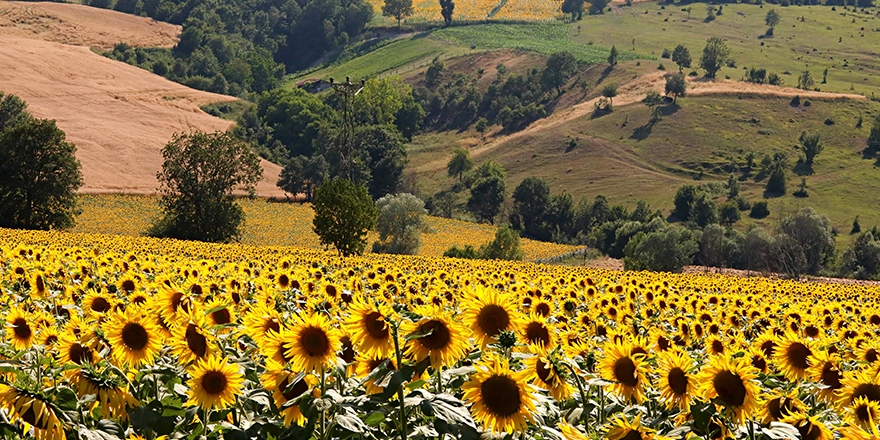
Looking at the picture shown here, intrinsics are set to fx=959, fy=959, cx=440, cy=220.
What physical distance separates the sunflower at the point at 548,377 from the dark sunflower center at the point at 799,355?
2314 mm

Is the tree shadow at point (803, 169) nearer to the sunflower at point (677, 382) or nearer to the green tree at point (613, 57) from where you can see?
the green tree at point (613, 57)

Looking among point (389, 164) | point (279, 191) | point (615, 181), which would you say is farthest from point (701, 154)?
point (279, 191)

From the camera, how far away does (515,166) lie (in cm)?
14862

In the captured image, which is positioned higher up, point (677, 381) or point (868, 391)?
point (677, 381)

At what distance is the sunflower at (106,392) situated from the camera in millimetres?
4578

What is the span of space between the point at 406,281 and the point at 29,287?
467 centimetres

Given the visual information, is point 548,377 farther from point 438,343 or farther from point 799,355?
point 799,355

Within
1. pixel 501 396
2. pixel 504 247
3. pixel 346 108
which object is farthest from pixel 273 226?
pixel 501 396

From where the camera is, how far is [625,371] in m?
5.41

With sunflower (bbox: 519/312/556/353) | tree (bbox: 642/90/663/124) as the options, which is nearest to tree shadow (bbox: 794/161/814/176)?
tree (bbox: 642/90/663/124)

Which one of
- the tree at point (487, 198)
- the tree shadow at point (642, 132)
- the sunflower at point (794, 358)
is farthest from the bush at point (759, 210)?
the sunflower at point (794, 358)

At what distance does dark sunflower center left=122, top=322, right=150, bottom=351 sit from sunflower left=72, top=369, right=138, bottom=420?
0.67 metres

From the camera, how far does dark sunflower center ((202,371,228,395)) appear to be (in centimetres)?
465

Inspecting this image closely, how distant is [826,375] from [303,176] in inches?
4338
